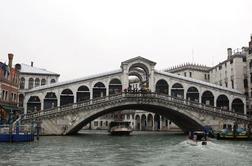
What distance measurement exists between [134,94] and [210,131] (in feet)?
29.5

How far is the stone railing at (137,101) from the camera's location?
116 feet

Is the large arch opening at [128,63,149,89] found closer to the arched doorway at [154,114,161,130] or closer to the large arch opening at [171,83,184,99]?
the large arch opening at [171,83,184,99]

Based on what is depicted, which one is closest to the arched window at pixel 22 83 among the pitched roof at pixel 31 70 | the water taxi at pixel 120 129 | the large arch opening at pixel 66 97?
the pitched roof at pixel 31 70

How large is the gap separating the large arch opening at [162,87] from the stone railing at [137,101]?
15.3 feet

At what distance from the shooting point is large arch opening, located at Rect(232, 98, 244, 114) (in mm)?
44256

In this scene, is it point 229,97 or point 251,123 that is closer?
point 251,123

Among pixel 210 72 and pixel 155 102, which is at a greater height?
pixel 210 72

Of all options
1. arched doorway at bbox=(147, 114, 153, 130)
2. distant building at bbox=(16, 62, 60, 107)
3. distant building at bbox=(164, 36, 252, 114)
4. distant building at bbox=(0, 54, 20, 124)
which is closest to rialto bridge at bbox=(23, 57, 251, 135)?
distant building at bbox=(0, 54, 20, 124)

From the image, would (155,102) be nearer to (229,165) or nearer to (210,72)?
(229,165)

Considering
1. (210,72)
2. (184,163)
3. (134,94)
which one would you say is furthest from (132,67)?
(184,163)

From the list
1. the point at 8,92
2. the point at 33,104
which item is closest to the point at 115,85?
the point at 33,104

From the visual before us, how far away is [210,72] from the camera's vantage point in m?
61.2

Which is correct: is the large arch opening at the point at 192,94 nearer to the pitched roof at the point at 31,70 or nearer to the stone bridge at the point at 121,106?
the stone bridge at the point at 121,106

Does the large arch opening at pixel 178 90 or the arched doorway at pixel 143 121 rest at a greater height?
the large arch opening at pixel 178 90
